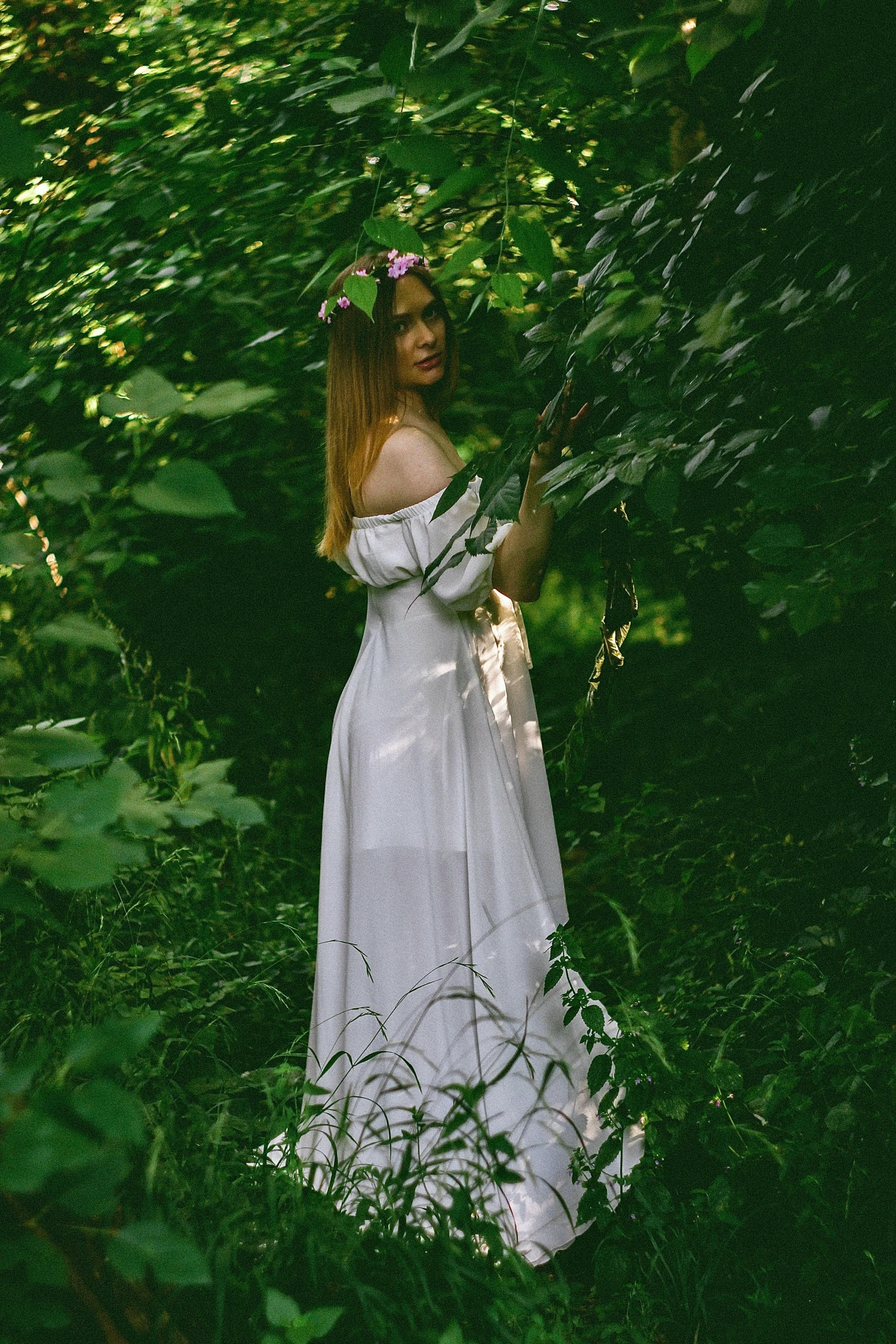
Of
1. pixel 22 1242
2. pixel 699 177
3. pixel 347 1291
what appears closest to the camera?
pixel 22 1242

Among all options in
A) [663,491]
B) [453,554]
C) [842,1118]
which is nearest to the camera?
[663,491]

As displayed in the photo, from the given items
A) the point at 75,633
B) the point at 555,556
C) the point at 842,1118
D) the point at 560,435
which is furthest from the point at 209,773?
the point at 555,556

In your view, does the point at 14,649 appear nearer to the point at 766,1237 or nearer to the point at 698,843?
the point at 698,843

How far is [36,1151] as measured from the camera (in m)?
0.75

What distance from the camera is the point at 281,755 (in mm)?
5066

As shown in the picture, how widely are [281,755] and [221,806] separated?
4.21 meters

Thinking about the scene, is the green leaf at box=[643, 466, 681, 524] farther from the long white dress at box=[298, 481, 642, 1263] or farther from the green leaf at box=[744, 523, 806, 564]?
the long white dress at box=[298, 481, 642, 1263]

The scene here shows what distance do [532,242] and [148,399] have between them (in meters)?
0.53

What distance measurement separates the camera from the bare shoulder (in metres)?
2.28

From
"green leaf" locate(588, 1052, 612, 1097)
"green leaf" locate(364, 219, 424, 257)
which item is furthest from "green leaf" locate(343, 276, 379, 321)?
"green leaf" locate(588, 1052, 612, 1097)

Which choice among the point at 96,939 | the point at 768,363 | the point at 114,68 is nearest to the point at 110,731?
the point at 96,939

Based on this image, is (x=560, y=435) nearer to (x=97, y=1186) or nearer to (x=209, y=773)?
(x=209, y=773)

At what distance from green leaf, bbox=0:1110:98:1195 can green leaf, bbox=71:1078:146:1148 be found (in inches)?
0.6

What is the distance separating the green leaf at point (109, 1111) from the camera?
0.76 metres
